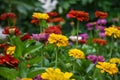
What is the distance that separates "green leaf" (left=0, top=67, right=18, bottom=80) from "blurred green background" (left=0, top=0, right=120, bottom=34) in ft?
9.81

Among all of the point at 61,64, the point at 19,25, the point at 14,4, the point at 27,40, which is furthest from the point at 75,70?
the point at 19,25

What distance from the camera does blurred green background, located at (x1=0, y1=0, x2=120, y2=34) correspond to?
4.53 m

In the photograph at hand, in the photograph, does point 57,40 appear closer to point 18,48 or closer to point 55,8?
point 18,48

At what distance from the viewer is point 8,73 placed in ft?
4.66

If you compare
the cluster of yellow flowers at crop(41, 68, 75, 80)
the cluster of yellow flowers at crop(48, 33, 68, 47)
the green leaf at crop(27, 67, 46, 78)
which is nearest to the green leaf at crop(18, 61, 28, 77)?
the green leaf at crop(27, 67, 46, 78)

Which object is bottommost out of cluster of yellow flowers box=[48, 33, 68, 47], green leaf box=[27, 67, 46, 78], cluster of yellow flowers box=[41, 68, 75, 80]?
green leaf box=[27, 67, 46, 78]

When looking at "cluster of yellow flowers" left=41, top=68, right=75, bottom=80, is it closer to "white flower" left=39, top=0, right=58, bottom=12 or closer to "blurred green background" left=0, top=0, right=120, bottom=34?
"blurred green background" left=0, top=0, right=120, bottom=34

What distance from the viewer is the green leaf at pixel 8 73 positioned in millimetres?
1407

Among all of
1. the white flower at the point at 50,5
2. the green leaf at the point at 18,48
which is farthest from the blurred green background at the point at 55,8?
the green leaf at the point at 18,48

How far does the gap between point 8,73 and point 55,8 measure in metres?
3.63

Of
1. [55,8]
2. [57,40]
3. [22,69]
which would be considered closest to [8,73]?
[22,69]

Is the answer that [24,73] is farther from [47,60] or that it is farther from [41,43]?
[47,60]

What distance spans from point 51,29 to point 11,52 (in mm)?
355

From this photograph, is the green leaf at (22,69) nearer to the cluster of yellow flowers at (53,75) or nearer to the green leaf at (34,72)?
the green leaf at (34,72)
